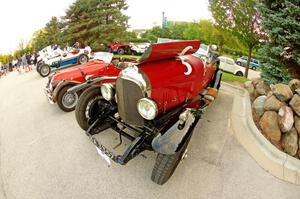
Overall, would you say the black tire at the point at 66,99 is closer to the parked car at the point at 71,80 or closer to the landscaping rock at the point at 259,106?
the parked car at the point at 71,80

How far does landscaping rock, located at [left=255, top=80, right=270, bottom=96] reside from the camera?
5.95 metres

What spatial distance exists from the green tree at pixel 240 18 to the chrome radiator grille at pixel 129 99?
9562 mm

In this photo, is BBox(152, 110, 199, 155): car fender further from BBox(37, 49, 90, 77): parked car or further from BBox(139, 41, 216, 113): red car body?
BBox(37, 49, 90, 77): parked car

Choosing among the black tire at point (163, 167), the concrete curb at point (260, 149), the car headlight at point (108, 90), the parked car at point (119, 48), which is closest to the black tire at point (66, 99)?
the car headlight at point (108, 90)

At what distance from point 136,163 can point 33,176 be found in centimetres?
174

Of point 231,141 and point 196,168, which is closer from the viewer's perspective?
point 196,168

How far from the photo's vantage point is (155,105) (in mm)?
3023

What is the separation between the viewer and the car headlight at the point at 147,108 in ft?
9.95

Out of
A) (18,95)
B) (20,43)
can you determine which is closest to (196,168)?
(18,95)

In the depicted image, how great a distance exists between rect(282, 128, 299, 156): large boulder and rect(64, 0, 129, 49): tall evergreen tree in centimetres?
1566

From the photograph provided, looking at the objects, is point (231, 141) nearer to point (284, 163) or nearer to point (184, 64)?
point (284, 163)

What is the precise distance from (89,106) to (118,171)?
1.33m

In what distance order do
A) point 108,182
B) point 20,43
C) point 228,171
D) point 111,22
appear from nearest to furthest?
point 108,182 < point 228,171 < point 111,22 < point 20,43

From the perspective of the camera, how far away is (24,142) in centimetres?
478
